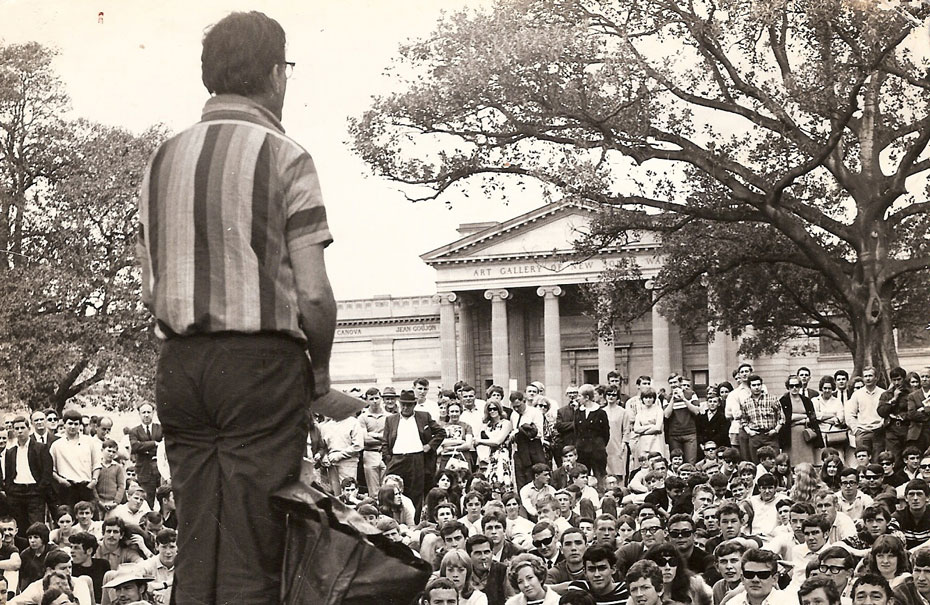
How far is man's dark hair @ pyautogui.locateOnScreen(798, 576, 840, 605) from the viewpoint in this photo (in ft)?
27.4

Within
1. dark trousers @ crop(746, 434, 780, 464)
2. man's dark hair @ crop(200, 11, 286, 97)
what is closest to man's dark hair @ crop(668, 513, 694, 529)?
dark trousers @ crop(746, 434, 780, 464)

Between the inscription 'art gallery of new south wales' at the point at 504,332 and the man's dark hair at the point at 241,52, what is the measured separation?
193 ft

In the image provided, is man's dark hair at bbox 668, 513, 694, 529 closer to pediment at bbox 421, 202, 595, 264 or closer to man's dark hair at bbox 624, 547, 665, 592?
man's dark hair at bbox 624, 547, 665, 592

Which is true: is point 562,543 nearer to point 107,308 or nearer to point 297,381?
point 297,381

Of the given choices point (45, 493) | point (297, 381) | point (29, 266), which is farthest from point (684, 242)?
point (297, 381)

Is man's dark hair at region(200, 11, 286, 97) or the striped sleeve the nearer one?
the striped sleeve

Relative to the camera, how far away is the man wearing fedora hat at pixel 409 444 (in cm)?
1628

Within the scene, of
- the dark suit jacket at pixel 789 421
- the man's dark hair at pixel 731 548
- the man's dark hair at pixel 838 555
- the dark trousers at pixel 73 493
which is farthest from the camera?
the dark suit jacket at pixel 789 421

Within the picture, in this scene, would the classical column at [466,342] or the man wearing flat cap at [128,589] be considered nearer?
the man wearing flat cap at [128,589]

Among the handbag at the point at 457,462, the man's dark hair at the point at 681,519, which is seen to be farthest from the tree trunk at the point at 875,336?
the man's dark hair at the point at 681,519

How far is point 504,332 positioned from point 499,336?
605mm

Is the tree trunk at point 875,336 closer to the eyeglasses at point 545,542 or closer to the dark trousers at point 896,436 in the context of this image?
the dark trousers at point 896,436

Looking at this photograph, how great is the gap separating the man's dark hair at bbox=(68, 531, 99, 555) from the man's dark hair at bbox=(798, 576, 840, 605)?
6663 millimetres

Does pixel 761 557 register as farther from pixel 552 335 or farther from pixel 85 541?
pixel 552 335
